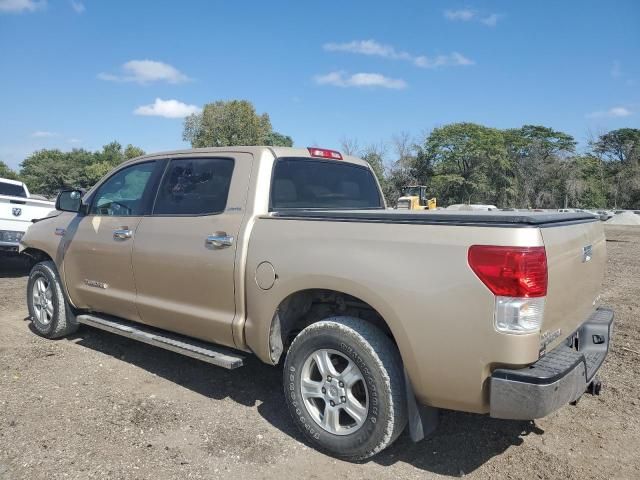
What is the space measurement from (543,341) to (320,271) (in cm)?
127

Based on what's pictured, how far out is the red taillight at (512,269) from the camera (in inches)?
96.0

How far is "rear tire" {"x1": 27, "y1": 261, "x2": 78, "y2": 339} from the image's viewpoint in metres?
5.19

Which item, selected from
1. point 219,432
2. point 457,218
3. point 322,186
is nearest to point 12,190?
point 322,186

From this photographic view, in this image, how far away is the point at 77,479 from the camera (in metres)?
2.84

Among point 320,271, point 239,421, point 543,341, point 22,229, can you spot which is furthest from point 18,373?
point 22,229

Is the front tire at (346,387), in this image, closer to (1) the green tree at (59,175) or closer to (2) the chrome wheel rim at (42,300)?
(2) the chrome wheel rim at (42,300)

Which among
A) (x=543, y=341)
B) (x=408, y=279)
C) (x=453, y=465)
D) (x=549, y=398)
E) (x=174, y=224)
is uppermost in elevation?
(x=174, y=224)

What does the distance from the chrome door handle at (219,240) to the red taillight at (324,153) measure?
3.75 feet

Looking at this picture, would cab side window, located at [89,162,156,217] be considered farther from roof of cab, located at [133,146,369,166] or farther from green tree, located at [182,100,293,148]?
green tree, located at [182,100,293,148]

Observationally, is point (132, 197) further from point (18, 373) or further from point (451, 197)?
point (451, 197)

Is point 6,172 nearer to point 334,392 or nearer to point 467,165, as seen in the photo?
point 467,165

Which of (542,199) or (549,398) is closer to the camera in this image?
(549,398)

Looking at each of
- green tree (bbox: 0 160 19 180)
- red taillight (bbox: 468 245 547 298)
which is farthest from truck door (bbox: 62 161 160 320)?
green tree (bbox: 0 160 19 180)

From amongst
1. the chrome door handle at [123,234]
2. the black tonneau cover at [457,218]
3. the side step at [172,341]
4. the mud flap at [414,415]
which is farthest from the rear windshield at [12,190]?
the mud flap at [414,415]
